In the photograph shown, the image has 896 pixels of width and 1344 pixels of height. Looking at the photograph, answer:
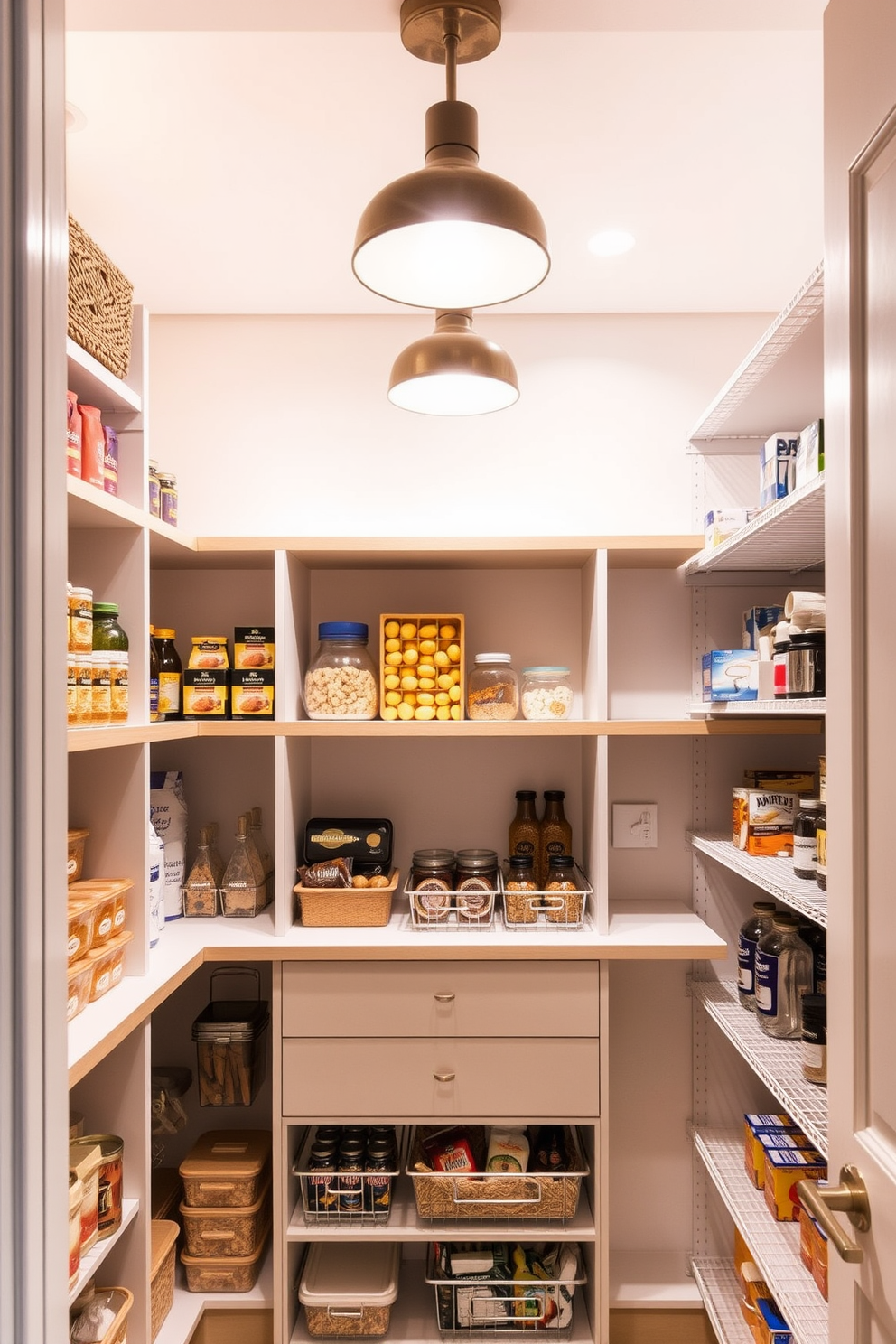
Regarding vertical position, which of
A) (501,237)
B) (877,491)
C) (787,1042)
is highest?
(501,237)

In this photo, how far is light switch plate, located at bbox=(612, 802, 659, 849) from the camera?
2.50 metres

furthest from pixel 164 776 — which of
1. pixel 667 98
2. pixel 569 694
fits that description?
pixel 667 98

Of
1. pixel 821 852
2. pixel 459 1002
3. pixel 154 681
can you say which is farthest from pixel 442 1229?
pixel 154 681

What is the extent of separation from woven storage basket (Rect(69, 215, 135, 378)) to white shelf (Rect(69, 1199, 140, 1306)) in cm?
157

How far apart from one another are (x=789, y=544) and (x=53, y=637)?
1.64 metres

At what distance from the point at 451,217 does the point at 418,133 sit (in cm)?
73

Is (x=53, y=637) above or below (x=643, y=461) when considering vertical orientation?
below

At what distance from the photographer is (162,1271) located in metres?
1.99

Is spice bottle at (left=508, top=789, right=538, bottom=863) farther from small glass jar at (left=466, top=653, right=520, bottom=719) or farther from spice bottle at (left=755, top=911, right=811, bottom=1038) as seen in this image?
spice bottle at (left=755, top=911, right=811, bottom=1038)

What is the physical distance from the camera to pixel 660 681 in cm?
252

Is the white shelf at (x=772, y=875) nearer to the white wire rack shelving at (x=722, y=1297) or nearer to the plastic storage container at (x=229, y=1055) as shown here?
the white wire rack shelving at (x=722, y=1297)

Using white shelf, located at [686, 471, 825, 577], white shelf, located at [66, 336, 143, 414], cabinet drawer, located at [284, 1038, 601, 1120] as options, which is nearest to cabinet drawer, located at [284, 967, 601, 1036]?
cabinet drawer, located at [284, 1038, 601, 1120]

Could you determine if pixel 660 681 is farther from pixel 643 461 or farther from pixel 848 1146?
pixel 848 1146

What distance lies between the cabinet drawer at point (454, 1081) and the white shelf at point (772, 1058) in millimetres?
322
